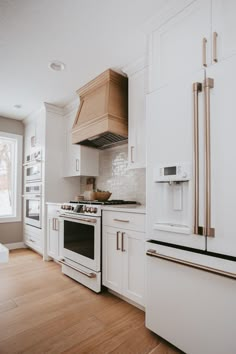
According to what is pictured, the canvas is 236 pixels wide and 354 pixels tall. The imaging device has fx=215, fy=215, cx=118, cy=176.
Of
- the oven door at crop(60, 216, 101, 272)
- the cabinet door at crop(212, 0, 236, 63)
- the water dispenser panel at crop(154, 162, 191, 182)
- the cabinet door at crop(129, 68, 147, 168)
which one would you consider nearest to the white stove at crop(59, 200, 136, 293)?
the oven door at crop(60, 216, 101, 272)

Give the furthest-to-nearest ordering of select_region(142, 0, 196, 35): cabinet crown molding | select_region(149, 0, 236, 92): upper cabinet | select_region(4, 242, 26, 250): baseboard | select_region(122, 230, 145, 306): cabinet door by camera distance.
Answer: select_region(4, 242, 26, 250): baseboard
select_region(122, 230, 145, 306): cabinet door
select_region(142, 0, 196, 35): cabinet crown molding
select_region(149, 0, 236, 92): upper cabinet

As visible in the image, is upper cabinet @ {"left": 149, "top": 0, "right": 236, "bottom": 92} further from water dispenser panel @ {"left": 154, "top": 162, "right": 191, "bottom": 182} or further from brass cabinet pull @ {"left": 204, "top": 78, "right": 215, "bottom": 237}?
water dispenser panel @ {"left": 154, "top": 162, "right": 191, "bottom": 182}

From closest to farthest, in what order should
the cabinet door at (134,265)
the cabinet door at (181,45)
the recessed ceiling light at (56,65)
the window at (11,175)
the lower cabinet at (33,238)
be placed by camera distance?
1. the cabinet door at (181,45)
2. the cabinet door at (134,265)
3. the recessed ceiling light at (56,65)
4. the lower cabinet at (33,238)
5. the window at (11,175)

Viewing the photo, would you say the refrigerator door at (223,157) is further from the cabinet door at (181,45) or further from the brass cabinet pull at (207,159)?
the cabinet door at (181,45)

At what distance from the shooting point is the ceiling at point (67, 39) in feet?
5.68

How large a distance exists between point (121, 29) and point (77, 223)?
2.14 m

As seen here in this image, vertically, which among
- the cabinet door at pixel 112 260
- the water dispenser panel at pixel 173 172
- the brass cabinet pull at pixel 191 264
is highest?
the water dispenser panel at pixel 173 172

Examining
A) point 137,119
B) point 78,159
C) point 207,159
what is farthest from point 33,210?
point 207,159

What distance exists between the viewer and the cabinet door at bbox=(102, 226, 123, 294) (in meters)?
2.15

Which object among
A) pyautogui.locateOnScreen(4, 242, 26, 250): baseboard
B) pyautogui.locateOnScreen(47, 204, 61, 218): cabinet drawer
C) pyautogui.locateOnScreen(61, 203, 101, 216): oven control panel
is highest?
pyautogui.locateOnScreen(61, 203, 101, 216): oven control panel

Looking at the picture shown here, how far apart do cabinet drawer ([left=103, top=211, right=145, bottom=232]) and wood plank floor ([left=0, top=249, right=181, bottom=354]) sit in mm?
783

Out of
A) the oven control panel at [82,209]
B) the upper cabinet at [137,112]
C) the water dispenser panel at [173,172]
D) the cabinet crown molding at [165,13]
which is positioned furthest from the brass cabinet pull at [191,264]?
the cabinet crown molding at [165,13]

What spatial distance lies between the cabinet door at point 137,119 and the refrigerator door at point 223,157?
110 cm

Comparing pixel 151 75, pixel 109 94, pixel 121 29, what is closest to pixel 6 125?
pixel 109 94
